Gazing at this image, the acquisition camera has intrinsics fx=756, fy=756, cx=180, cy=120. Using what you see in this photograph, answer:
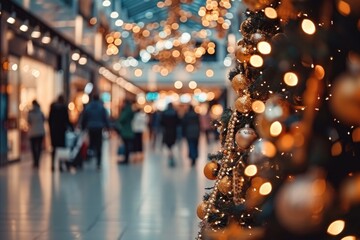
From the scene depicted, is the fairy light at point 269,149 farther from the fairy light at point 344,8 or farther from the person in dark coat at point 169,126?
the person in dark coat at point 169,126

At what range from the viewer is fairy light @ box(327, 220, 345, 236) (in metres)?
2.38

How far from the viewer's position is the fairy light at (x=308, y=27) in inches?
101

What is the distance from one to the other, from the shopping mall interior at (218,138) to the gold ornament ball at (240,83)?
10mm

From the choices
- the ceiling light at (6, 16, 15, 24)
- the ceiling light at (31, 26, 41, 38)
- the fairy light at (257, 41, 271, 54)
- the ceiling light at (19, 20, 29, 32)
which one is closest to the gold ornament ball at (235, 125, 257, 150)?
the fairy light at (257, 41, 271, 54)

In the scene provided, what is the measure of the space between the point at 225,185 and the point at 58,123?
12255 millimetres

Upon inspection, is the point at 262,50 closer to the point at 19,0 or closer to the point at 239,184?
the point at 239,184

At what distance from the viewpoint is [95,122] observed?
1695 centimetres

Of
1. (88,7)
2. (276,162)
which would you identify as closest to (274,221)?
(276,162)

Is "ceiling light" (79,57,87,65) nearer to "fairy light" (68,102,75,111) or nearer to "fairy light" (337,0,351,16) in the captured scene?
"fairy light" (68,102,75,111)

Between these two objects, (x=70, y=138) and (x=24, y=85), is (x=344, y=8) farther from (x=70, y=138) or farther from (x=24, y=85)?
(x=24, y=85)

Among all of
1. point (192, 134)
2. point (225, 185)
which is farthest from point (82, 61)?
point (225, 185)

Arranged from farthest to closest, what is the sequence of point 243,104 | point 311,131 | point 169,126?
1. point 169,126
2. point 243,104
3. point 311,131

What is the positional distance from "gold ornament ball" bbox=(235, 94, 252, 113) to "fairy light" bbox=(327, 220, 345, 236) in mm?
1818

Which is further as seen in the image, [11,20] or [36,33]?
[36,33]
